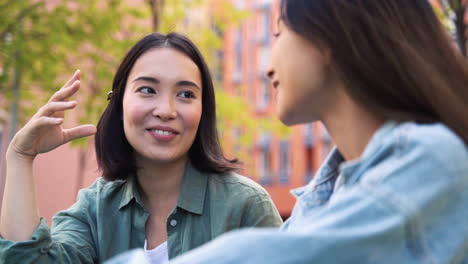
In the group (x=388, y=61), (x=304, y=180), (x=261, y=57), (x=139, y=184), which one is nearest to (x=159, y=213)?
(x=139, y=184)

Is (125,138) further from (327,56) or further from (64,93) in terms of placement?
(327,56)

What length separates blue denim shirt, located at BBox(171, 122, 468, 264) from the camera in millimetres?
999

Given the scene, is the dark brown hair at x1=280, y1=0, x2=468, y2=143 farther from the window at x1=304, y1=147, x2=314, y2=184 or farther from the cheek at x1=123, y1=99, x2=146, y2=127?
the window at x1=304, y1=147, x2=314, y2=184

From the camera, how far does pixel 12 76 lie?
8578 millimetres

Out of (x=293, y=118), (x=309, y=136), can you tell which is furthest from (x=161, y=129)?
(x=309, y=136)

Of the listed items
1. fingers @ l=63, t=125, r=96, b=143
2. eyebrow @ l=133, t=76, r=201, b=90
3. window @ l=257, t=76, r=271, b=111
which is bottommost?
window @ l=257, t=76, r=271, b=111

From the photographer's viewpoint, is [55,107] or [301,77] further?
[55,107]

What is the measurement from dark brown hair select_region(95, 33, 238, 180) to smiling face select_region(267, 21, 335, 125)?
1.27m

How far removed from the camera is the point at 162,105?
2.43 m

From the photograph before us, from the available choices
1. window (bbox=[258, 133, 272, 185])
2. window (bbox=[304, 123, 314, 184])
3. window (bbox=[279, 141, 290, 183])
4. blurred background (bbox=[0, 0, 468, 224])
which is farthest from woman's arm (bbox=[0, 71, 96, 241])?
window (bbox=[258, 133, 272, 185])

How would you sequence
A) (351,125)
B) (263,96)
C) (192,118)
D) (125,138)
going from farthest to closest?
(263,96) < (125,138) < (192,118) < (351,125)

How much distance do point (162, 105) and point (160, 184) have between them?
0.40 m

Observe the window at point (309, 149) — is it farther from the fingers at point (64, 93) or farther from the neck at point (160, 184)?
the fingers at point (64, 93)

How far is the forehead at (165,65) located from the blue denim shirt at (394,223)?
154 centimetres
